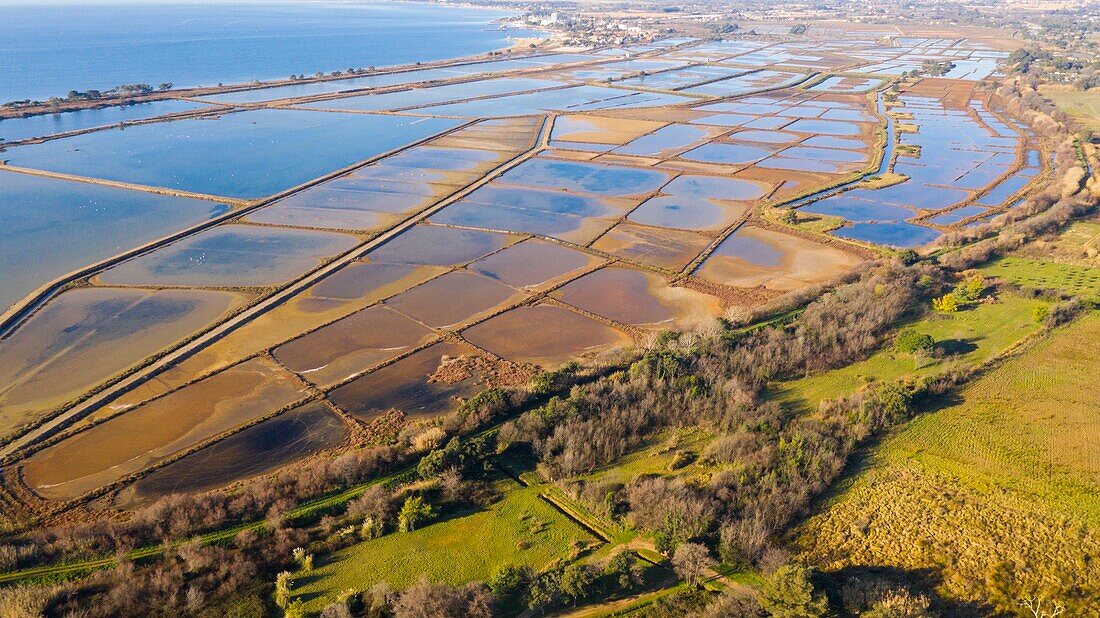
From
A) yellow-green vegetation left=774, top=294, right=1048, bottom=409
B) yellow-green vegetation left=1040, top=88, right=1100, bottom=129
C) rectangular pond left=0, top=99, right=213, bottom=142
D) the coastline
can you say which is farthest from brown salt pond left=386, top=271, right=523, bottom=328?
yellow-green vegetation left=1040, top=88, right=1100, bottom=129

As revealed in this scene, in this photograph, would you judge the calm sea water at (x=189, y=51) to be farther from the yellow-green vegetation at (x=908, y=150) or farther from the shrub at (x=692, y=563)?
the shrub at (x=692, y=563)

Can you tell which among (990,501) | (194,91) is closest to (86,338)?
(990,501)

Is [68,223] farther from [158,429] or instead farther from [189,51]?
[189,51]

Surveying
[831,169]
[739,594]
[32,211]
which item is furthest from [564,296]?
[32,211]

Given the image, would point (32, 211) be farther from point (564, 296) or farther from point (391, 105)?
point (391, 105)

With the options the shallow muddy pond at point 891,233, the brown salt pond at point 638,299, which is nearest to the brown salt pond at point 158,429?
the brown salt pond at point 638,299

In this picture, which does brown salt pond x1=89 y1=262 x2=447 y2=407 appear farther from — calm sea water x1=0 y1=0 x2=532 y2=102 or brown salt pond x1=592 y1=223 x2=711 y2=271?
calm sea water x1=0 y1=0 x2=532 y2=102
